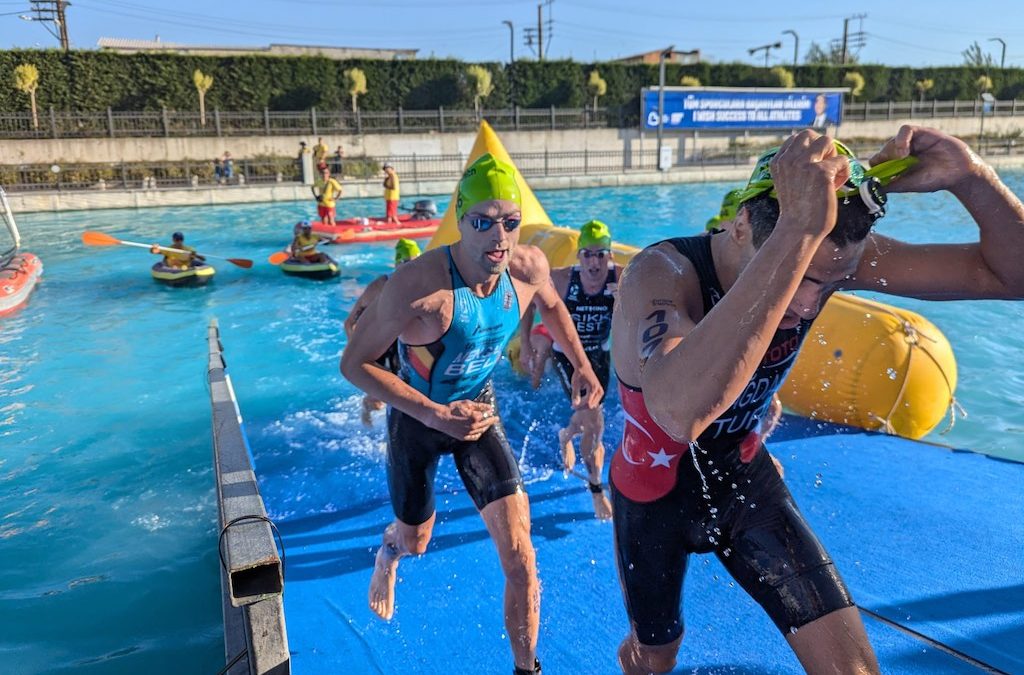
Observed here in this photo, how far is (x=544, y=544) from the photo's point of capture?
4918 mm

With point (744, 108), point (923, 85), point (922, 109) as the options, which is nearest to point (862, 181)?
point (744, 108)

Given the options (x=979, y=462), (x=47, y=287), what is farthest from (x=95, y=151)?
(x=979, y=462)

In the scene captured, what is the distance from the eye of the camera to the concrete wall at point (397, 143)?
103 feet

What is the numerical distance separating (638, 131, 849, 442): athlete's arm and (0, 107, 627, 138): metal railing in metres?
36.4

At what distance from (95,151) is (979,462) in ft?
115

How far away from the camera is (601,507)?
5.31 m

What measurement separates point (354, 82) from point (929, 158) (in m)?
38.9

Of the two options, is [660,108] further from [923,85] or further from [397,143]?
[923,85]

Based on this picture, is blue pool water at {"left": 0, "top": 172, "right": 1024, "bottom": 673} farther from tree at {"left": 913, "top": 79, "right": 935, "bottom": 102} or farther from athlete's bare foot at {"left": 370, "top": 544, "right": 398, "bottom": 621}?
tree at {"left": 913, "top": 79, "right": 935, "bottom": 102}

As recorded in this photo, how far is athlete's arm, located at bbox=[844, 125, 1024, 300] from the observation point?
7.20ft

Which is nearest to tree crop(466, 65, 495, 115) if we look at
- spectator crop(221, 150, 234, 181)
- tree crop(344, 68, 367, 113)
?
tree crop(344, 68, 367, 113)

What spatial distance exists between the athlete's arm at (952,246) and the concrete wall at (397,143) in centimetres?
3537

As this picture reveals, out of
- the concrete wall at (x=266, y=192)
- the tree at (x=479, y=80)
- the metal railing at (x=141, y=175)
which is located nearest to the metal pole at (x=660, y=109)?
the concrete wall at (x=266, y=192)

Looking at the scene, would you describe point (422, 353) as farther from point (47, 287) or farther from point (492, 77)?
point (492, 77)
